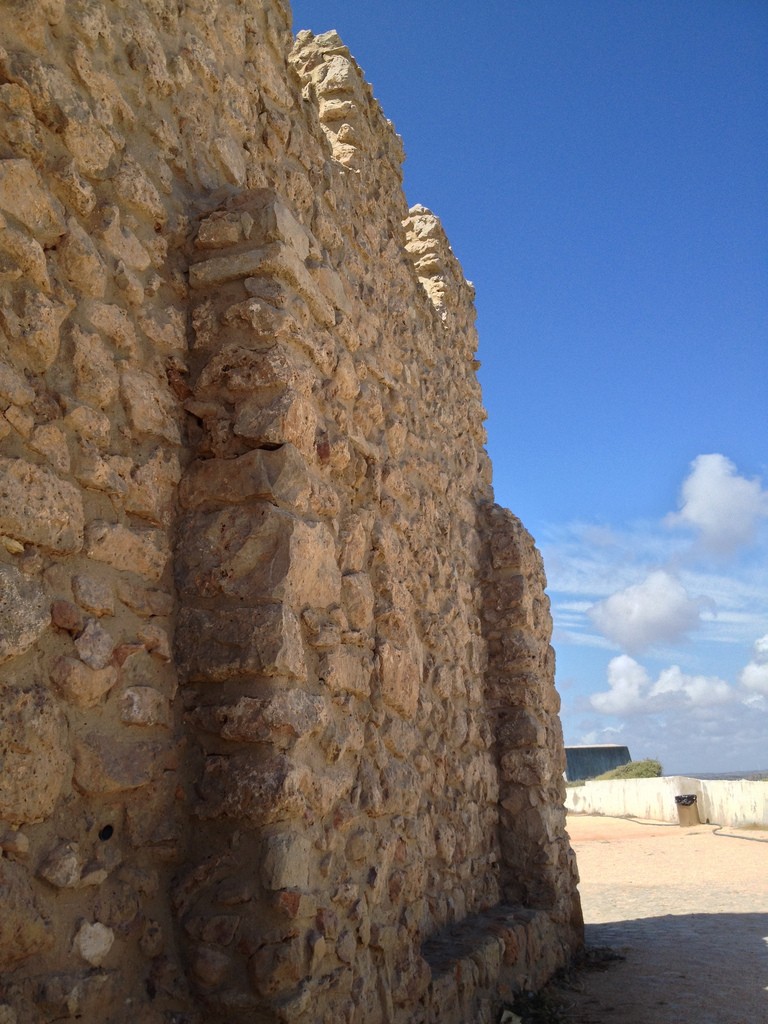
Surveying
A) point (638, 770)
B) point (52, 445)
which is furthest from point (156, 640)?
point (638, 770)

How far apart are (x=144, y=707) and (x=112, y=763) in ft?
0.65

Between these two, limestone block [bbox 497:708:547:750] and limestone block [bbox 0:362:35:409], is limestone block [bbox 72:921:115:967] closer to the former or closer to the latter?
limestone block [bbox 0:362:35:409]

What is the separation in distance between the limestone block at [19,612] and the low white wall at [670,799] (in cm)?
1290

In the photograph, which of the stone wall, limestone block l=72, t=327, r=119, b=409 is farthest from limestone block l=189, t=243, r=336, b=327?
limestone block l=72, t=327, r=119, b=409

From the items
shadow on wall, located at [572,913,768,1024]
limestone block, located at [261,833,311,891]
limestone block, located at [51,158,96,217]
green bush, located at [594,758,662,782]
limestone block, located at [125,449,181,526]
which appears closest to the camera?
limestone block, located at [261,833,311,891]

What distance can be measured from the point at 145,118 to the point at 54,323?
3.34 ft

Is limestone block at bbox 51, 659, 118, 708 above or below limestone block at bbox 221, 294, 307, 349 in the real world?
below

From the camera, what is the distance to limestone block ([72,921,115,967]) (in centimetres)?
207

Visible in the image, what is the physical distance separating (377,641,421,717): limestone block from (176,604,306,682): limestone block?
79 cm

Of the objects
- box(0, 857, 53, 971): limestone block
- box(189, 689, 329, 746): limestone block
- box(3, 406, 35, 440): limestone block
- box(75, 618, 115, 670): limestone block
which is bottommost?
box(0, 857, 53, 971): limestone block

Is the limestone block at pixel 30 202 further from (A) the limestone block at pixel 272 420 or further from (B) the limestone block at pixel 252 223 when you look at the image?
(A) the limestone block at pixel 272 420

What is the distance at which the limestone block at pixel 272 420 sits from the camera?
9.14 ft

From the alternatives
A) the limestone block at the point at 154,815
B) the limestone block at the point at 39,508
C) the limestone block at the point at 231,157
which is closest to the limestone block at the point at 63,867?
the limestone block at the point at 154,815

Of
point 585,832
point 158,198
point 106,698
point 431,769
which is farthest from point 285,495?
point 585,832
